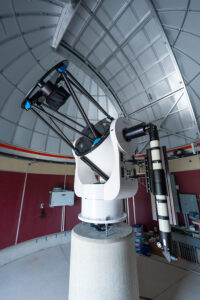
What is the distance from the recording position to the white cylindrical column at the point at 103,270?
4.94 ft

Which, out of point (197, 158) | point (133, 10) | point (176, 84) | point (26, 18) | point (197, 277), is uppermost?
point (133, 10)

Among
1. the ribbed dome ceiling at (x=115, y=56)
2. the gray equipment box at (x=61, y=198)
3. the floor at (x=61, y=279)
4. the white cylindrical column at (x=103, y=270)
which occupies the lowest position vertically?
the floor at (x=61, y=279)

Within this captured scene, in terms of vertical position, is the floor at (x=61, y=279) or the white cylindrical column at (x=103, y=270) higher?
the white cylindrical column at (x=103, y=270)

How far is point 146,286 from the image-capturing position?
3.07m

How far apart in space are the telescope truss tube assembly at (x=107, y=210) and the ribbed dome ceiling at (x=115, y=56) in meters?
2.60

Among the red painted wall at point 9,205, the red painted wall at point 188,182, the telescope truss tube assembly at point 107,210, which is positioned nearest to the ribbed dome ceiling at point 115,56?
the red painted wall at point 9,205

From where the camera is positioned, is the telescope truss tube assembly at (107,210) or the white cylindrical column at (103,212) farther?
the white cylindrical column at (103,212)

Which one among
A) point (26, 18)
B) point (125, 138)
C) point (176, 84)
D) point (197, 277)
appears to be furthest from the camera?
point (176, 84)

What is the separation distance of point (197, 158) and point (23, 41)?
7.13m

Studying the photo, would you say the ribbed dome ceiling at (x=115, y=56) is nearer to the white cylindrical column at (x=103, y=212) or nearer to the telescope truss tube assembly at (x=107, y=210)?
the telescope truss tube assembly at (x=107, y=210)

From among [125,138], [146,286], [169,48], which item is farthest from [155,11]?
[146,286]

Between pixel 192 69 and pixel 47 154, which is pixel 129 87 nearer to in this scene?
pixel 192 69

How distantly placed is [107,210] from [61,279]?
3.02 metres

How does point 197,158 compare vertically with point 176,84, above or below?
below
